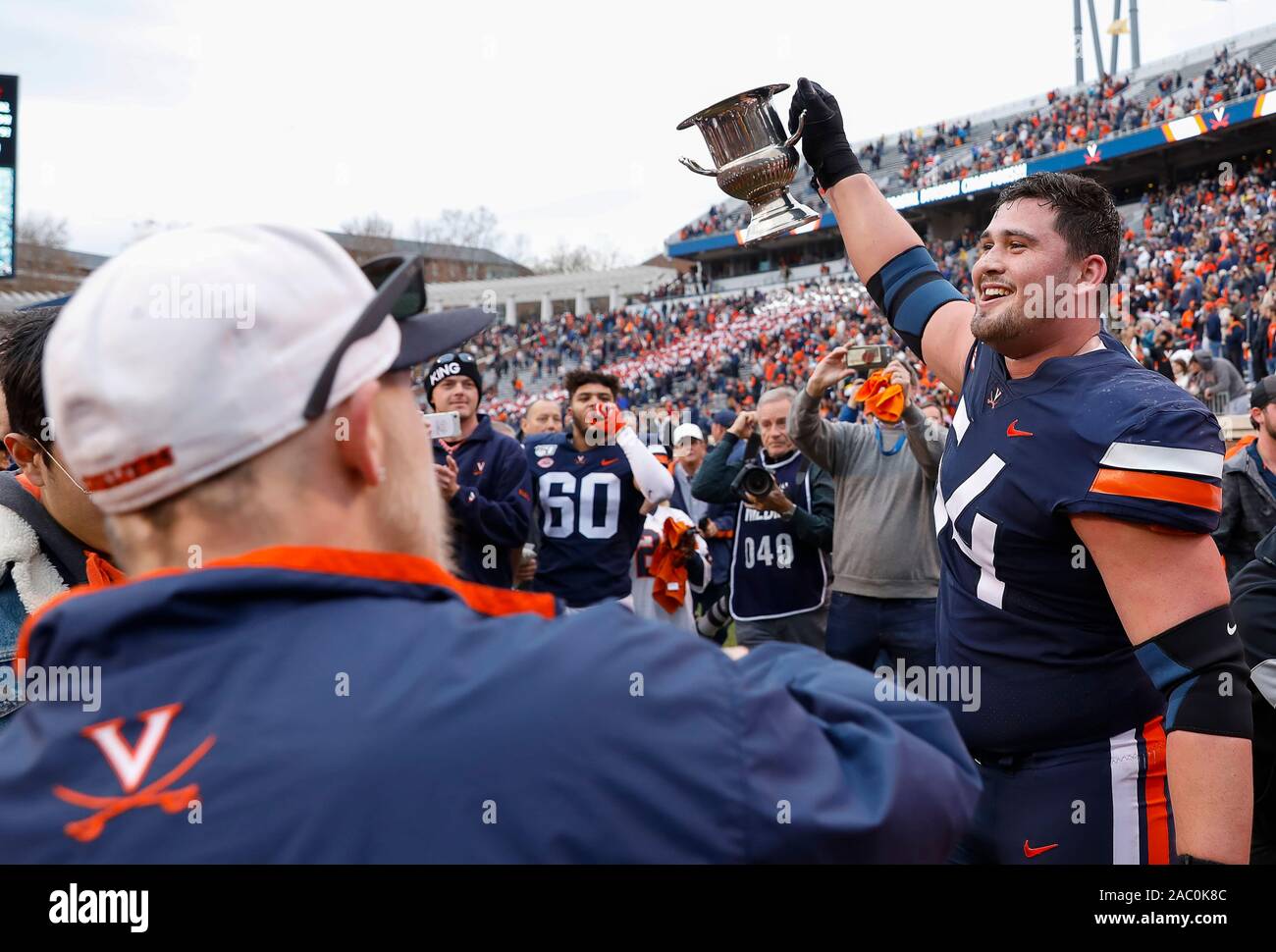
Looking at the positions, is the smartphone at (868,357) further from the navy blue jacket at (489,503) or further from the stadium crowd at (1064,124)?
the stadium crowd at (1064,124)

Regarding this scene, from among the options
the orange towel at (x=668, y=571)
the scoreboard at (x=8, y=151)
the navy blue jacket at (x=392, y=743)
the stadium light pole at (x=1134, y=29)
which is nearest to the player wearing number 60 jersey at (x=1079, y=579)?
the navy blue jacket at (x=392, y=743)

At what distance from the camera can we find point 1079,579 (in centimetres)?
223

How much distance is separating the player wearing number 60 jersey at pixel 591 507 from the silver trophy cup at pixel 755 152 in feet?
8.97

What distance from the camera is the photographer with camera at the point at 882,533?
5.09m

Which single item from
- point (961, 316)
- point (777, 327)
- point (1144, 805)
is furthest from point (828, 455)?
point (777, 327)

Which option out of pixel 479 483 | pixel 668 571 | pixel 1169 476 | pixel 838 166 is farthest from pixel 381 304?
pixel 668 571

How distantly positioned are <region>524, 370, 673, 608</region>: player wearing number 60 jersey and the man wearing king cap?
14.7 ft

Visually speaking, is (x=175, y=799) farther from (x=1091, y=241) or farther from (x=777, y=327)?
(x=777, y=327)

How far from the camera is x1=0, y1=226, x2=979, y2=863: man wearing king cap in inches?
34.0

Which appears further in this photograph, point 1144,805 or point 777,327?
point 777,327

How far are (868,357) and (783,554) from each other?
155cm

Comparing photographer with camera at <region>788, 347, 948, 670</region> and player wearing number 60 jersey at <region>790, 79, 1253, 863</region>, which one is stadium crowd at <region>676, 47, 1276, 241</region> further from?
player wearing number 60 jersey at <region>790, 79, 1253, 863</region>

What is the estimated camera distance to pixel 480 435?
17.7 ft
